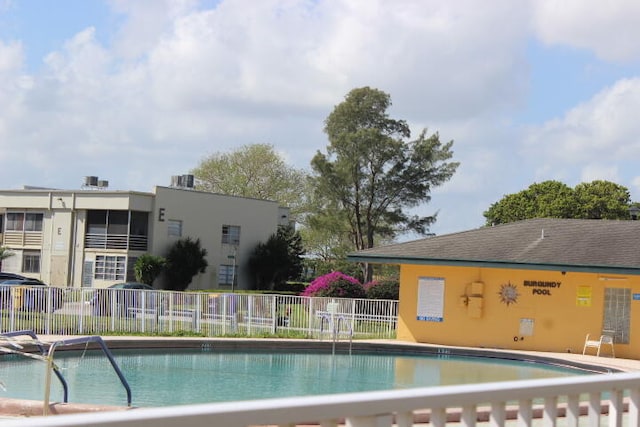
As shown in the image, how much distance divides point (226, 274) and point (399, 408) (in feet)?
190

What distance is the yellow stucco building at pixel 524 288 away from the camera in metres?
25.2

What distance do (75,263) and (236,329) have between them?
31.1 meters

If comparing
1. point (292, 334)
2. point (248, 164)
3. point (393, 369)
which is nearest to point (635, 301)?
point (393, 369)

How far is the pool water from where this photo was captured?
53.9 feet

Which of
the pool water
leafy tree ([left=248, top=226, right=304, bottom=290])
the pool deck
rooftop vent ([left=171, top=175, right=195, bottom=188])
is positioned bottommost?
the pool water

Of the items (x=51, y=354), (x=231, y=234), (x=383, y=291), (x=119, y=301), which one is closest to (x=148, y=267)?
(x=231, y=234)

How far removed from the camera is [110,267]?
5481cm

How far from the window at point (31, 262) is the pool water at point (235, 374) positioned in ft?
117

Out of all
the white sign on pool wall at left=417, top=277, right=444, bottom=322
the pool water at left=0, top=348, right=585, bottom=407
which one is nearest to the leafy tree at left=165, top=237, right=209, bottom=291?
the white sign on pool wall at left=417, top=277, right=444, bottom=322

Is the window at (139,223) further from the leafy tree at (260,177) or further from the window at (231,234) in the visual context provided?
the leafy tree at (260,177)

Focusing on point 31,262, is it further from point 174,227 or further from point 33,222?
point 174,227

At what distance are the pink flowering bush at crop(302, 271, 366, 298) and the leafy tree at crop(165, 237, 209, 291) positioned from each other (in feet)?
68.1

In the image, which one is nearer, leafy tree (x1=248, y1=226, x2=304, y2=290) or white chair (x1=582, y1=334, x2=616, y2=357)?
white chair (x1=582, y1=334, x2=616, y2=357)

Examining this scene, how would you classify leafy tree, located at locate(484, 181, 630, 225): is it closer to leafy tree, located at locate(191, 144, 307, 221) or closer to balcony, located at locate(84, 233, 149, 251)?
leafy tree, located at locate(191, 144, 307, 221)
